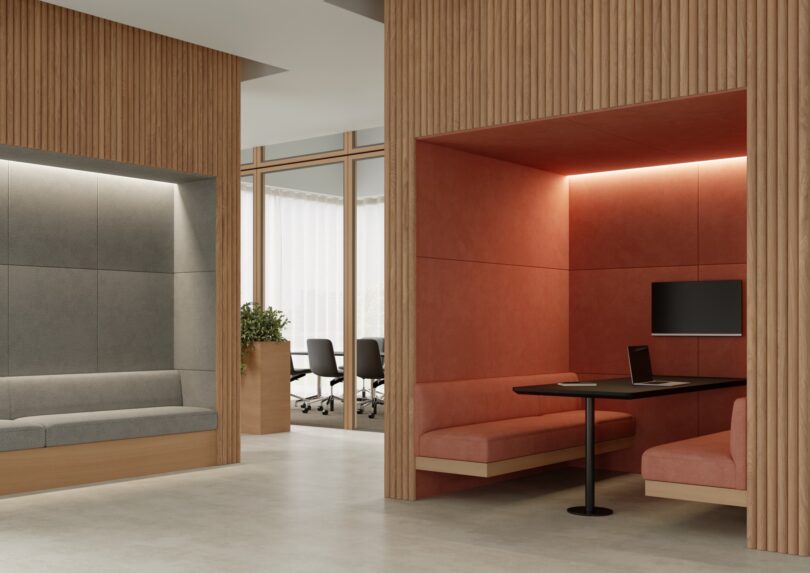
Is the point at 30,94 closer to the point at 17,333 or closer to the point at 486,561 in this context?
the point at 17,333

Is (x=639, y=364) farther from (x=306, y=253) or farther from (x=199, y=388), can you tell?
(x=306, y=253)

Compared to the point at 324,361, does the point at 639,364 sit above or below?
above

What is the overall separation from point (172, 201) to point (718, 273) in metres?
5.26

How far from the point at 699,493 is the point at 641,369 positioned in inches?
67.6

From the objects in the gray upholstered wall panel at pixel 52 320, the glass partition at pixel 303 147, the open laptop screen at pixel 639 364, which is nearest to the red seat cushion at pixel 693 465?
the open laptop screen at pixel 639 364

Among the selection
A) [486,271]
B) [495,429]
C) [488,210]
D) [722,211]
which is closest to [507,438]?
[495,429]

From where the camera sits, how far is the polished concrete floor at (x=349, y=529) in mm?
5098

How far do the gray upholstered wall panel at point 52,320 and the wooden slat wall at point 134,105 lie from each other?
119 centimetres

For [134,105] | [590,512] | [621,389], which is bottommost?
[590,512]

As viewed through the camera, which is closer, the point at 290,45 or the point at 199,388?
the point at 290,45

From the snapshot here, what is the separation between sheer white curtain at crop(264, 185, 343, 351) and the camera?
1211 cm

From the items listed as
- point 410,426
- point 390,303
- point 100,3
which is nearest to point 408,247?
point 390,303

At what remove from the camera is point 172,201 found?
30.1ft

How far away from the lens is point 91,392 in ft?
27.2
